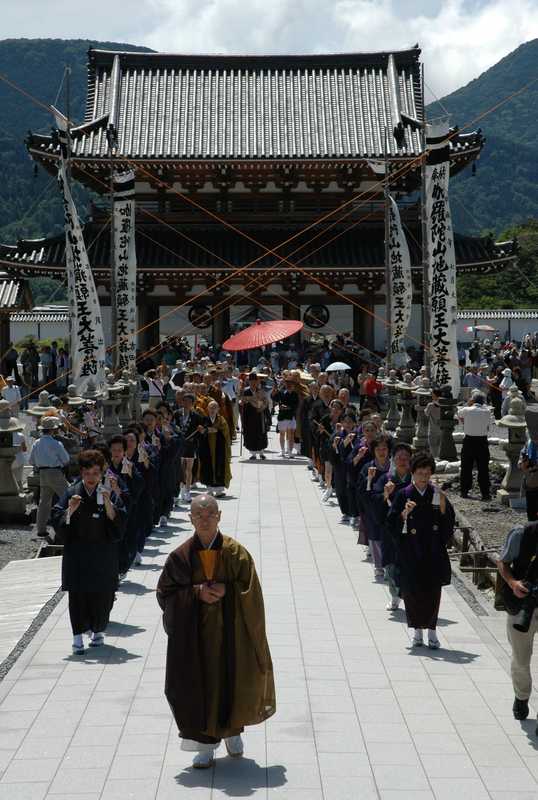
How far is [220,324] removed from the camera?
33.9m

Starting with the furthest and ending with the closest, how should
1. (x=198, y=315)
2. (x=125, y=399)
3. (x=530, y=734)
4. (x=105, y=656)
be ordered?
1. (x=198, y=315)
2. (x=125, y=399)
3. (x=105, y=656)
4. (x=530, y=734)

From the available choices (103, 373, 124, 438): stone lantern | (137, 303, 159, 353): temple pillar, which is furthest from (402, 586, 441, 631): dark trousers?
(137, 303, 159, 353): temple pillar

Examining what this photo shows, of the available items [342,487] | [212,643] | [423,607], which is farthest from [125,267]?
[212,643]

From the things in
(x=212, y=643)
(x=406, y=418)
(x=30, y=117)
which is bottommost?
(x=212, y=643)

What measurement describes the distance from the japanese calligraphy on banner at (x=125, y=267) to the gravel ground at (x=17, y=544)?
10934 millimetres

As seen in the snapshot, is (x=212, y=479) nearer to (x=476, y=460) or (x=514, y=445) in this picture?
(x=476, y=460)

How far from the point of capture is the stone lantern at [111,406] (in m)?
18.7

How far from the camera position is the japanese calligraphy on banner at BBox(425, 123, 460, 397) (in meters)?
19.4

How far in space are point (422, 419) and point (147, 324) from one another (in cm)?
1588

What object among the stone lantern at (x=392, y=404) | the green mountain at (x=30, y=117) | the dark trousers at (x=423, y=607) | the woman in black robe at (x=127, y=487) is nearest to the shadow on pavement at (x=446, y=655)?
the dark trousers at (x=423, y=607)

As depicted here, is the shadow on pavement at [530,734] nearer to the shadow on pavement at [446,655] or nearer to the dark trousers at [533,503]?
the shadow on pavement at [446,655]

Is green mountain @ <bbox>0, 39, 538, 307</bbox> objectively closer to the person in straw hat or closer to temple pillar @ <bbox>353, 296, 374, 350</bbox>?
temple pillar @ <bbox>353, 296, 374, 350</bbox>

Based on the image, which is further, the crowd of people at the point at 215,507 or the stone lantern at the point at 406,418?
the stone lantern at the point at 406,418

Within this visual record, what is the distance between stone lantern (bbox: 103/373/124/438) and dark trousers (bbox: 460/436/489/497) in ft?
18.2
